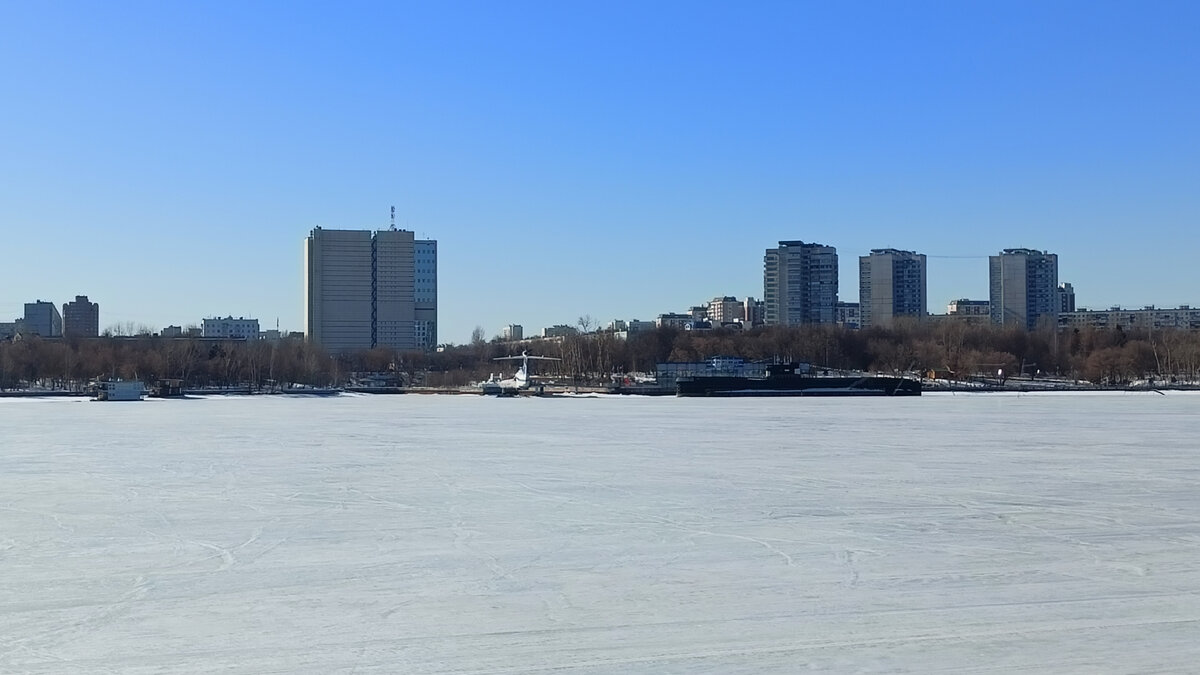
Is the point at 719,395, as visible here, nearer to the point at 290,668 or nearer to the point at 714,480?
the point at 714,480

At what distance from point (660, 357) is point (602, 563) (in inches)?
4196

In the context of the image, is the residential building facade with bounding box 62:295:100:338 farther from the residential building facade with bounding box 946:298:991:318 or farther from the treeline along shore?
the residential building facade with bounding box 946:298:991:318

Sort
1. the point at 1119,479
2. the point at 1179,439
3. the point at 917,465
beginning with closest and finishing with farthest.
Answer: the point at 1119,479 < the point at 917,465 < the point at 1179,439

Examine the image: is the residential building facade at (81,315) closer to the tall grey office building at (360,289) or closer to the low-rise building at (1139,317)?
the tall grey office building at (360,289)

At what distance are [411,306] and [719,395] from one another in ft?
319

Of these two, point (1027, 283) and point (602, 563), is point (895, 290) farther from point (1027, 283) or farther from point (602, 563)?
point (602, 563)

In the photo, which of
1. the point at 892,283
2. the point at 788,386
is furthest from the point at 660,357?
the point at 892,283

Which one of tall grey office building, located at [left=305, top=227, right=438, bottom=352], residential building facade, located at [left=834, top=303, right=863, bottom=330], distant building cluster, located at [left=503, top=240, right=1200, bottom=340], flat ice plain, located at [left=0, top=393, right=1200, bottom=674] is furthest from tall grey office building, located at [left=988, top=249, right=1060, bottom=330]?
flat ice plain, located at [left=0, top=393, right=1200, bottom=674]

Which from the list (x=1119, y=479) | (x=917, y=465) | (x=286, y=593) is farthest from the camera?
(x=917, y=465)

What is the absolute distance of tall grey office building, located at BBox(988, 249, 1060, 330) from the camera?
581 ft

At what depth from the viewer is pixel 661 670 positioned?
280 inches

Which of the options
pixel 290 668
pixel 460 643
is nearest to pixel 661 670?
pixel 460 643

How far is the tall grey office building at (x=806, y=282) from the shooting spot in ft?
573

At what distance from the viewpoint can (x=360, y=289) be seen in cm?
15712
